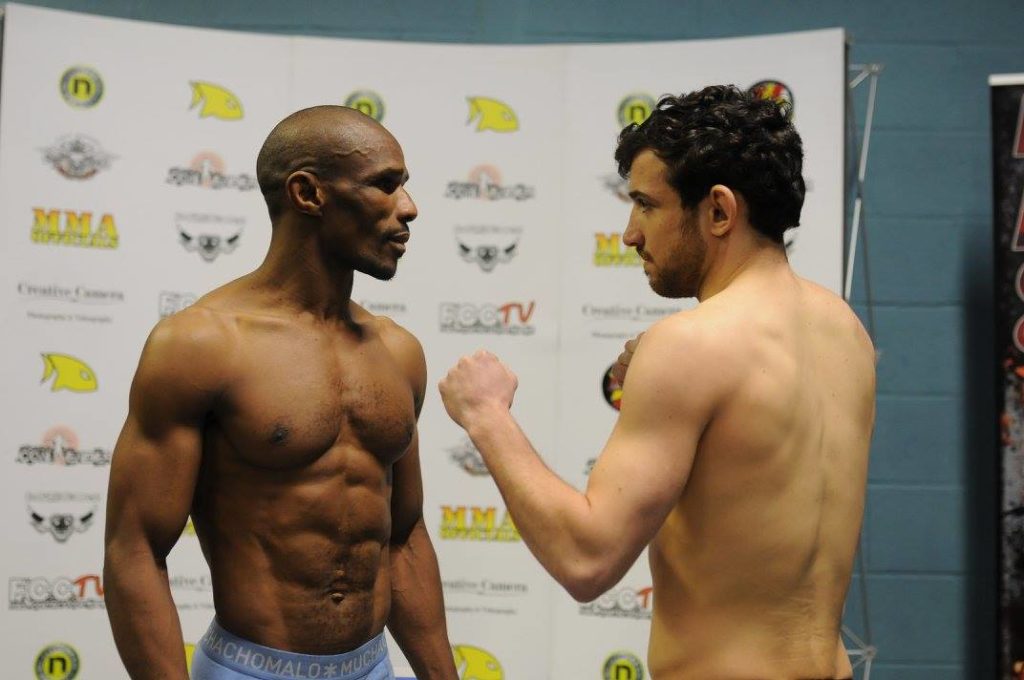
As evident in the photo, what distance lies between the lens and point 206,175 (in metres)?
3.60

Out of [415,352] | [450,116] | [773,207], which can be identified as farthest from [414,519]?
[450,116]

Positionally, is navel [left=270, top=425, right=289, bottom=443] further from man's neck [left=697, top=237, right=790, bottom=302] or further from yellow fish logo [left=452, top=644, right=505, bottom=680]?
yellow fish logo [left=452, top=644, right=505, bottom=680]

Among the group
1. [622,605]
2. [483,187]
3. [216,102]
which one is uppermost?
[216,102]

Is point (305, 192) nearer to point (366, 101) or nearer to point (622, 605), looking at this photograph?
point (366, 101)

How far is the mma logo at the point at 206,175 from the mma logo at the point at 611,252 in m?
1.08

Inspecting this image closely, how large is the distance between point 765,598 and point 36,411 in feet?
8.30

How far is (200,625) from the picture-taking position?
3510mm

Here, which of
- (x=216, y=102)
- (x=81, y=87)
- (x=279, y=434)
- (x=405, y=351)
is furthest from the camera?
(x=216, y=102)

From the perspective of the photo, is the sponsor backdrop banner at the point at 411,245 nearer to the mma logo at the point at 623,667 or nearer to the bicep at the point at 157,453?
the mma logo at the point at 623,667

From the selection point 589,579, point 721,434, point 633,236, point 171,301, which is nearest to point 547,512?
point 589,579

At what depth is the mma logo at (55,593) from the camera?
3387 millimetres

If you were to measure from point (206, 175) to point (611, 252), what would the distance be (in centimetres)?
128

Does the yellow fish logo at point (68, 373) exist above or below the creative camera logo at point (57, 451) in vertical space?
above

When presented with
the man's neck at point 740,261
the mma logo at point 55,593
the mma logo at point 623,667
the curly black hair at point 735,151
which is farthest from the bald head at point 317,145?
the mma logo at point 623,667
